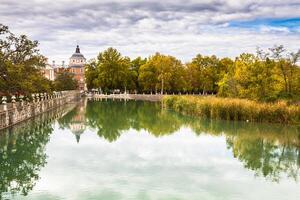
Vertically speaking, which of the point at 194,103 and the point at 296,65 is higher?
the point at 296,65

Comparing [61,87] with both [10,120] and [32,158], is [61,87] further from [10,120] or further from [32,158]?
[32,158]

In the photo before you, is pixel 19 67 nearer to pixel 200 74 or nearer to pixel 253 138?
pixel 253 138

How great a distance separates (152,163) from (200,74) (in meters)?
64.8

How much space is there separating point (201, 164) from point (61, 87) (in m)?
67.2

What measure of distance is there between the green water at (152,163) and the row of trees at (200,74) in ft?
30.0

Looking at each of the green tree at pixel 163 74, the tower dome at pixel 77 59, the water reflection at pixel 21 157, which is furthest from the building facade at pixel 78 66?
the water reflection at pixel 21 157

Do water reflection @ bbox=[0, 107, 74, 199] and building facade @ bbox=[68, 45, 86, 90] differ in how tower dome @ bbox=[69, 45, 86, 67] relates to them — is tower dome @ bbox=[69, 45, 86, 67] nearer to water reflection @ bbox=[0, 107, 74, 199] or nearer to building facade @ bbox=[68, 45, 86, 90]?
building facade @ bbox=[68, 45, 86, 90]

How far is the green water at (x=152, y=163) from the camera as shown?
456 inches

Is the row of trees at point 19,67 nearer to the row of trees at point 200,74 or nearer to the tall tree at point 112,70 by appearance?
the row of trees at point 200,74

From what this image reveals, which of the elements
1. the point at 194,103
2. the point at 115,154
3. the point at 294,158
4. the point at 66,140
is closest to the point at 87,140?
the point at 66,140

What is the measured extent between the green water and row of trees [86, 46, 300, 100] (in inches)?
360

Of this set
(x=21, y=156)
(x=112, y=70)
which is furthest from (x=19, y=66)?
(x=112, y=70)

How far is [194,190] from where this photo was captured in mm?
11711

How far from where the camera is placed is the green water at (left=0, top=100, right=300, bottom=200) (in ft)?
38.0
